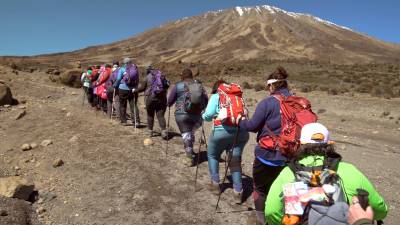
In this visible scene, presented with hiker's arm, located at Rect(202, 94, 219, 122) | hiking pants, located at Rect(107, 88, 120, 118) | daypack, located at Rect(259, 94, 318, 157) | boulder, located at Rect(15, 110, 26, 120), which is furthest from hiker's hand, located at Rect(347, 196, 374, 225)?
boulder, located at Rect(15, 110, 26, 120)

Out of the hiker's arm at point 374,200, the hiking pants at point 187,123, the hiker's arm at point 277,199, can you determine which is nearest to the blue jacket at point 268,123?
the hiker's arm at point 277,199

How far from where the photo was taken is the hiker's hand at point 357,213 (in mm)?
2988

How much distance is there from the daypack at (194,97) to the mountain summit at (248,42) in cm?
9745

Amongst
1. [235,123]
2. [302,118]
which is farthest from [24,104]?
[302,118]

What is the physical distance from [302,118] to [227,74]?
3472 centimetres

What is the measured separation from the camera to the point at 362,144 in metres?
14.3

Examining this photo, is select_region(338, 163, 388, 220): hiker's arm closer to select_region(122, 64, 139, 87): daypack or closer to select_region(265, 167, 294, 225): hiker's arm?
select_region(265, 167, 294, 225): hiker's arm

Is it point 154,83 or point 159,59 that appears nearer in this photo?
point 154,83

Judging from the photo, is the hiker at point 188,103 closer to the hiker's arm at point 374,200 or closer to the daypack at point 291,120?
the daypack at point 291,120

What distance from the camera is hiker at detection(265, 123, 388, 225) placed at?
3.12 meters

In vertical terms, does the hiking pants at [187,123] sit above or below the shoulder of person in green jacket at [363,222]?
below

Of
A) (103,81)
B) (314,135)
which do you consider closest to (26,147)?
(103,81)

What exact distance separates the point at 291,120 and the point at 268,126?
328 mm

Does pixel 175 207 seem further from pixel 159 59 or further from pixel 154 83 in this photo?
pixel 159 59
